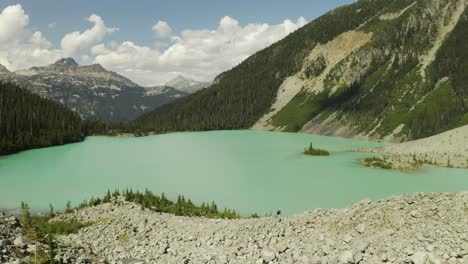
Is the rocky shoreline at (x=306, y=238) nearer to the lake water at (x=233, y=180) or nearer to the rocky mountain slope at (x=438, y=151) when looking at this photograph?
the lake water at (x=233, y=180)

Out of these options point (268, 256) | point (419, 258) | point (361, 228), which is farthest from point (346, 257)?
point (268, 256)

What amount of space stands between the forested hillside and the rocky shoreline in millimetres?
102518

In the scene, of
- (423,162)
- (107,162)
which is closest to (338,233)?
(423,162)

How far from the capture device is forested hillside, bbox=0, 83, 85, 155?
126625 mm

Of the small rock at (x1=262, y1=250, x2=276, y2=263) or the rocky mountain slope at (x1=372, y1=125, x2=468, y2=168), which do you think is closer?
the small rock at (x1=262, y1=250, x2=276, y2=263)

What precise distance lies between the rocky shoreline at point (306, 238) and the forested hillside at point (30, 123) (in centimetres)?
10252

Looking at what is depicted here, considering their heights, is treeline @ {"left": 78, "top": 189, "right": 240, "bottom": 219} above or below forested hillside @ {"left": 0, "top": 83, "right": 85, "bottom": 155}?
below

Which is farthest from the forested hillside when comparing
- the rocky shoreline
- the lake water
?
the rocky shoreline

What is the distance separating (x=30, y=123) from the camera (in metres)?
144

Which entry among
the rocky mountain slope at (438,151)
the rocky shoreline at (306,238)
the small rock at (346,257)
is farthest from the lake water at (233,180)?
the small rock at (346,257)

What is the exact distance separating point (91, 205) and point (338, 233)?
27.0 m

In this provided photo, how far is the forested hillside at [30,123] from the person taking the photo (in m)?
127

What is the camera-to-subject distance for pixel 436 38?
18012 cm

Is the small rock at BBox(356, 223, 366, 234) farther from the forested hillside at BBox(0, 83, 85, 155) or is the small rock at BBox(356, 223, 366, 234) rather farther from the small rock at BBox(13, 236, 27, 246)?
the forested hillside at BBox(0, 83, 85, 155)
